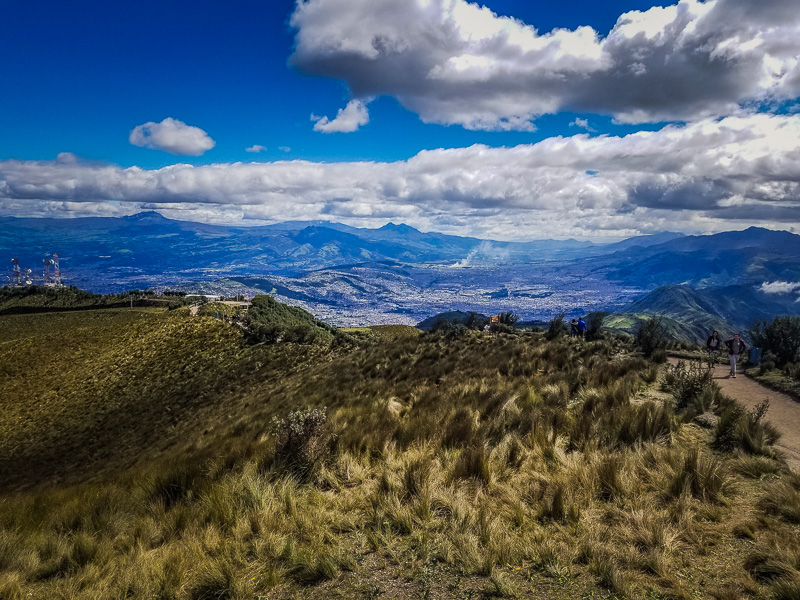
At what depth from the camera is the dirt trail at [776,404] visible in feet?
24.7

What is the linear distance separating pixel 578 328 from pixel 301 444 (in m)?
21.3

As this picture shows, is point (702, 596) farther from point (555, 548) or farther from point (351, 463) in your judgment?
point (351, 463)

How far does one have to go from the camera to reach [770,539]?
437cm

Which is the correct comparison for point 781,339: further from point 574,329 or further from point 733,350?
point 574,329

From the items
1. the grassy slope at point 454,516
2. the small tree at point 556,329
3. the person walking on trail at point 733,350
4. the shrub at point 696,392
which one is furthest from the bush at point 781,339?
the grassy slope at point 454,516

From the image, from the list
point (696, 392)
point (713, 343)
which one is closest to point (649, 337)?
point (713, 343)

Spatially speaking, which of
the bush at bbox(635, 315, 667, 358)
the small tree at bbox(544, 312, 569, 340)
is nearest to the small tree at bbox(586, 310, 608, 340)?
the small tree at bbox(544, 312, 569, 340)

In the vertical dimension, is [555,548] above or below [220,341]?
above

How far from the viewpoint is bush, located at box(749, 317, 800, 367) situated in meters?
18.1

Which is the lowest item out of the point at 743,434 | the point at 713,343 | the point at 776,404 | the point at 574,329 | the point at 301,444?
the point at 574,329

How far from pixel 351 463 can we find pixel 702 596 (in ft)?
16.7

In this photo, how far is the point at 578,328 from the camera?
24.4 meters

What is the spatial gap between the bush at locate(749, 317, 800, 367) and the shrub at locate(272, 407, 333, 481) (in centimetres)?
2086

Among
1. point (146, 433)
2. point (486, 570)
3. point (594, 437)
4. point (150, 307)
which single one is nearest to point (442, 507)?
point (486, 570)
